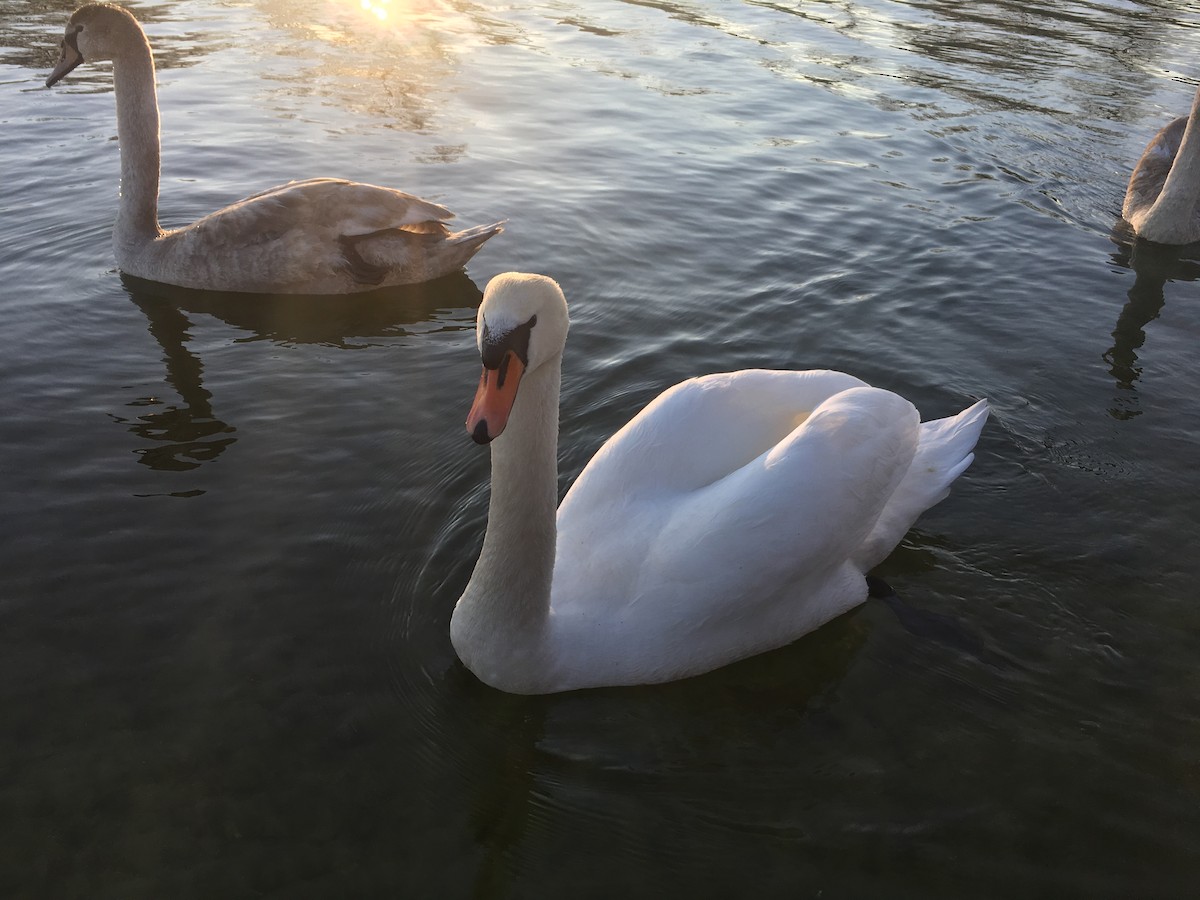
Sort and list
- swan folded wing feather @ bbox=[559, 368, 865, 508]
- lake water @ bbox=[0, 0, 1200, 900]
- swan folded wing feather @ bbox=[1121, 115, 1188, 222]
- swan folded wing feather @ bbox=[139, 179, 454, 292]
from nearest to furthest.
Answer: lake water @ bbox=[0, 0, 1200, 900], swan folded wing feather @ bbox=[559, 368, 865, 508], swan folded wing feather @ bbox=[139, 179, 454, 292], swan folded wing feather @ bbox=[1121, 115, 1188, 222]

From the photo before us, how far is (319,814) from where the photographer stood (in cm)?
415

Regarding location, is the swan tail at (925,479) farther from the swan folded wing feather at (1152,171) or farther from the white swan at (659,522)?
the swan folded wing feather at (1152,171)

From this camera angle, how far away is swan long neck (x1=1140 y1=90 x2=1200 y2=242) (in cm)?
1040

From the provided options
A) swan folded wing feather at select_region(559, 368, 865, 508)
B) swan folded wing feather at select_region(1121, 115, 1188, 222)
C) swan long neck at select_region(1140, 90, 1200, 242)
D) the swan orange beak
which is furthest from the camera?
swan folded wing feather at select_region(1121, 115, 1188, 222)

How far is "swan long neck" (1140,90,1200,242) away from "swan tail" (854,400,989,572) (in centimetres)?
606

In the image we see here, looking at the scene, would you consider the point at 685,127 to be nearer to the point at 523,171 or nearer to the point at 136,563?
the point at 523,171

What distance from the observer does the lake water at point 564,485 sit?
4.12 metres

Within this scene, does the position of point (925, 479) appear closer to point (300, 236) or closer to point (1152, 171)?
point (300, 236)

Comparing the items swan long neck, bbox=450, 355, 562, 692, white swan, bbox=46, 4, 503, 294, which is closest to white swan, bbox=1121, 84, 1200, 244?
white swan, bbox=46, 4, 503, 294

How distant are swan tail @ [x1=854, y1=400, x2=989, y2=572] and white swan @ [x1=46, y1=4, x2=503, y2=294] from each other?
15.3ft

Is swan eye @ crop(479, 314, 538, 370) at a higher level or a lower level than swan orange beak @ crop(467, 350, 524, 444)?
higher

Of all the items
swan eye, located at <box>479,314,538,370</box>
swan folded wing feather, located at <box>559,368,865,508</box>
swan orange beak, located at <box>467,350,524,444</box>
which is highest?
swan eye, located at <box>479,314,538,370</box>

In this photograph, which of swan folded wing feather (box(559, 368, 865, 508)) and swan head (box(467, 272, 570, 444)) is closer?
swan head (box(467, 272, 570, 444))

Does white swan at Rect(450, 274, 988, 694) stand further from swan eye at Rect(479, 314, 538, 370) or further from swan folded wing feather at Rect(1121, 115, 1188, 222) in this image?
swan folded wing feather at Rect(1121, 115, 1188, 222)
